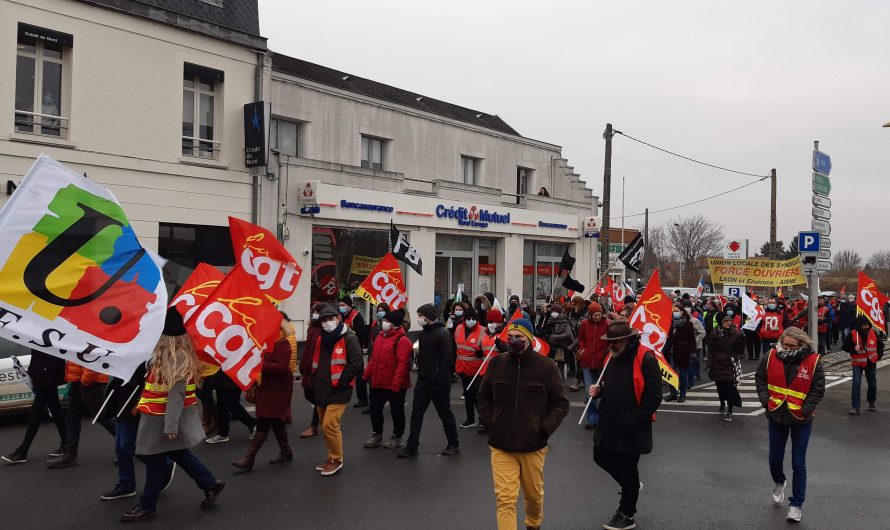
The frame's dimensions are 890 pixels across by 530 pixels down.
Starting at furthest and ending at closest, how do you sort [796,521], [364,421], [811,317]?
1. [811,317]
2. [364,421]
3. [796,521]

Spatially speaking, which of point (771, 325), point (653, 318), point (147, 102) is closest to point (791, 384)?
point (653, 318)

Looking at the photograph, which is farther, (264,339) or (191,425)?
(264,339)

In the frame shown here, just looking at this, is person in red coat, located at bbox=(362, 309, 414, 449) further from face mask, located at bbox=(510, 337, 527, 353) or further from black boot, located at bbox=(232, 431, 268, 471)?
face mask, located at bbox=(510, 337, 527, 353)

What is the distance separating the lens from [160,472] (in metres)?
6.35

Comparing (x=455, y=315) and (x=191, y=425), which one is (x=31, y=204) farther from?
(x=455, y=315)

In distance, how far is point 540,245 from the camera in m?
29.8

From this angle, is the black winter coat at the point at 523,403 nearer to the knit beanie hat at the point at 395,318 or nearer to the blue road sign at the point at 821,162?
the knit beanie hat at the point at 395,318

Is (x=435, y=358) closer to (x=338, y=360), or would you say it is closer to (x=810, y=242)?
(x=338, y=360)

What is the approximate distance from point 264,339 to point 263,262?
82.1 inches

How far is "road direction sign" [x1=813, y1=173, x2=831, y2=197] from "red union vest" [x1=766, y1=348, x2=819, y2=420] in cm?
920

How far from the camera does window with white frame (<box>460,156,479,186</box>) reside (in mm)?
28031

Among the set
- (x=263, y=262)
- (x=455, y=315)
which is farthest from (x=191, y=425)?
(x=455, y=315)

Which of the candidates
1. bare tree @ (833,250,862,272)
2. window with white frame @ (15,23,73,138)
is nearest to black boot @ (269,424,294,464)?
window with white frame @ (15,23,73,138)

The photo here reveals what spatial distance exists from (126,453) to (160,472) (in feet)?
2.22
